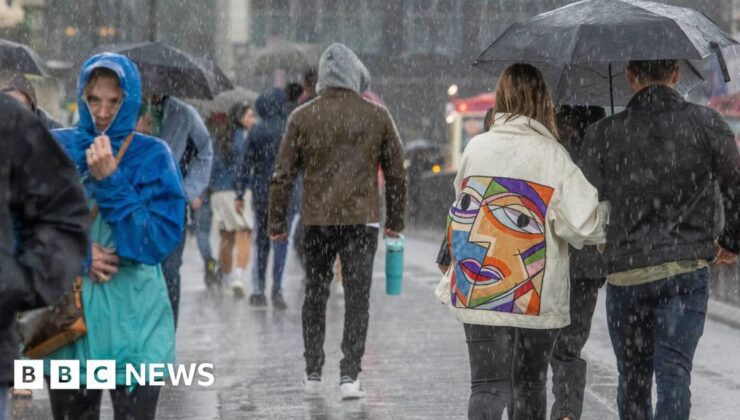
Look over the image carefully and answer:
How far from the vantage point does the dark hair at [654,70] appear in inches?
244

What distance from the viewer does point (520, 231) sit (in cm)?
578

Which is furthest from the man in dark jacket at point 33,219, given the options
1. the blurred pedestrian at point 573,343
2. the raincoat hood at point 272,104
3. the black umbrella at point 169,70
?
the raincoat hood at point 272,104

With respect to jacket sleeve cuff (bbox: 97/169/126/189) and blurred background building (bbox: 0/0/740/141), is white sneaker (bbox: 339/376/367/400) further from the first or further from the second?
blurred background building (bbox: 0/0/740/141)

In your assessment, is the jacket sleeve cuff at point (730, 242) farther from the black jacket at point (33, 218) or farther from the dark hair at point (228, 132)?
the dark hair at point (228, 132)

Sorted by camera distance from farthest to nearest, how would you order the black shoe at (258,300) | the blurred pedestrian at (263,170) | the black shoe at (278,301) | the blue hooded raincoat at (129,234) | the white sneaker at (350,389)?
the black shoe at (258,300)
the blurred pedestrian at (263,170)
the black shoe at (278,301)
the white sneaker at (350,389)
the blue hooded raincoat at (129,234)

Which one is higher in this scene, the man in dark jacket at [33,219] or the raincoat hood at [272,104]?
the man in dark jacket at [33,219]

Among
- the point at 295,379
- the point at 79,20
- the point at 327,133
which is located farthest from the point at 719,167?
the point at 79,20

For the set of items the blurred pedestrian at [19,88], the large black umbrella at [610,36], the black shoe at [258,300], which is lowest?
the black shoe at [258,300]

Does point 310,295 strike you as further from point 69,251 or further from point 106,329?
point 69,251

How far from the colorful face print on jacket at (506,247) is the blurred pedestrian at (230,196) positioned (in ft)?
28.6

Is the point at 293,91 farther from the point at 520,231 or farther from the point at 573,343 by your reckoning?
the point at 520,231

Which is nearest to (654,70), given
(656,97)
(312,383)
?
(656,97)

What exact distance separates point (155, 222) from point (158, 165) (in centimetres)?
21

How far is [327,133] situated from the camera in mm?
8523
